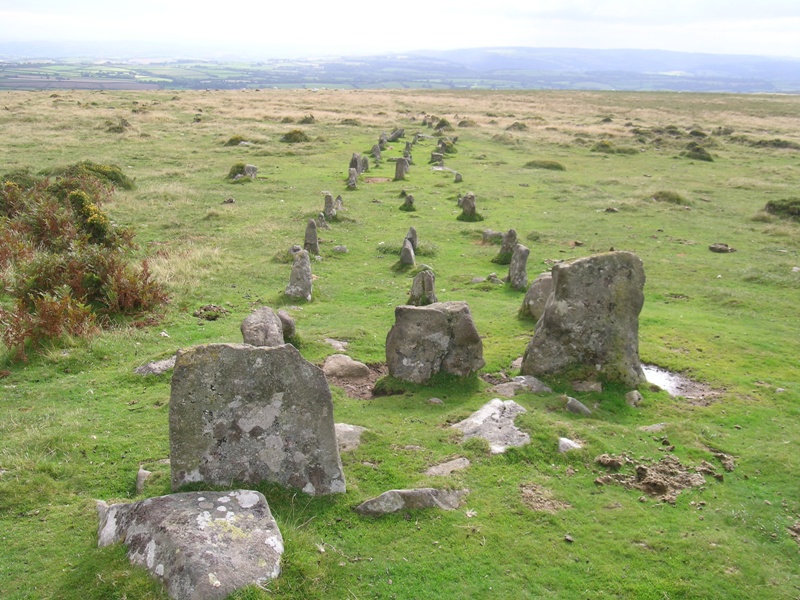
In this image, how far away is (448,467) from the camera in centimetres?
937

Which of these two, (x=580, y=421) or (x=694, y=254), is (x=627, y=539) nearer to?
(x=580, y=421)

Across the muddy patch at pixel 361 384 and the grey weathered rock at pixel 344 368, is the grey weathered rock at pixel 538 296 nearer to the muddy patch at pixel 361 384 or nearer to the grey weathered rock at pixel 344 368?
the muddy patch at pixel 361 384

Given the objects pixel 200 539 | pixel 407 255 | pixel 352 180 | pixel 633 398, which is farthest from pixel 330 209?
pixel 200 539

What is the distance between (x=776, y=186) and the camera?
3903 cm

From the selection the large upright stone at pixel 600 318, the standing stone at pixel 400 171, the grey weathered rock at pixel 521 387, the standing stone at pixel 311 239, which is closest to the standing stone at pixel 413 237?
the standing stone at pixel 311 239

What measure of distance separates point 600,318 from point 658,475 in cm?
391

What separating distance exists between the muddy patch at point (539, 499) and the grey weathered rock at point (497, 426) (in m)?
0.90

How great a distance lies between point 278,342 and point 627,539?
7059 millimetres

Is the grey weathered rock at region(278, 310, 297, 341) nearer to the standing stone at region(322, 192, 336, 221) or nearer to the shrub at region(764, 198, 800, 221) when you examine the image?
the standing stone at region(322, 192, 336, 221)

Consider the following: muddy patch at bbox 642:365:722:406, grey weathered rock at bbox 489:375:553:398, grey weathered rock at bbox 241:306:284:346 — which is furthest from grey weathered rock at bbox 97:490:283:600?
muddy patch at bbox 642:365:722:406

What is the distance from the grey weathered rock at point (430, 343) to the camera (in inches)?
487

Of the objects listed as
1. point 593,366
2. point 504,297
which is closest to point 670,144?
point 504,297

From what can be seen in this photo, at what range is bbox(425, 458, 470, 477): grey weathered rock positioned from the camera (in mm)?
9203

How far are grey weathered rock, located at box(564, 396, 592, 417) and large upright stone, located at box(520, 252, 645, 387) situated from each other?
45.8 inches
